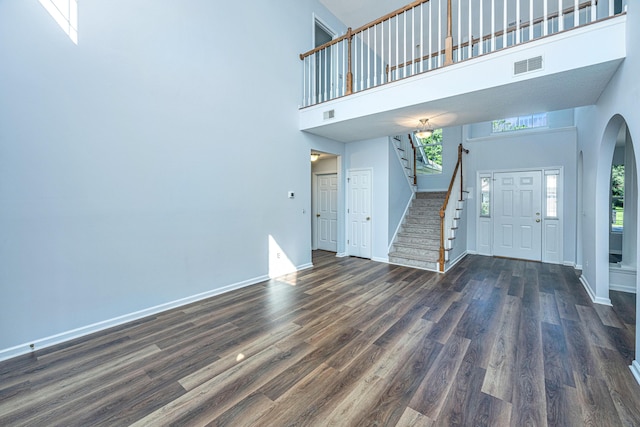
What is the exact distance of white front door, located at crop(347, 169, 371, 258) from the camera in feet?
20.1

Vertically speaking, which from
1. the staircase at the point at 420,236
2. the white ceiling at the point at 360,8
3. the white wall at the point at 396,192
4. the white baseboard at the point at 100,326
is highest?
the white ceiling at the point at 360,8

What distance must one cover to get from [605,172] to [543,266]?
2.81 meters

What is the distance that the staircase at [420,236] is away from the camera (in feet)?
17.8

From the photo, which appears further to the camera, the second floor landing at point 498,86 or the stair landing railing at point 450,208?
the stair landing railing at point 450,208

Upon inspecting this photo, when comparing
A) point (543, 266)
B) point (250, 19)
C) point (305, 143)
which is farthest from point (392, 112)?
point (543, 266)

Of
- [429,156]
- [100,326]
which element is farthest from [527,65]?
[429,156]

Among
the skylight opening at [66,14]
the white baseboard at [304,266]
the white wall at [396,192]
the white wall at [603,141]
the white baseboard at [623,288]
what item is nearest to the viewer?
the white wall at [603,141]

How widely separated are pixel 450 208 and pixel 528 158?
7.83ft

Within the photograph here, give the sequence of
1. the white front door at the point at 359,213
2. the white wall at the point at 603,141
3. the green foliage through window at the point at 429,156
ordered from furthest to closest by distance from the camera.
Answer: the green foliage through window at the point at 429,156 → the white front door at the point at 359,213 → the white wall at the point at 603,141

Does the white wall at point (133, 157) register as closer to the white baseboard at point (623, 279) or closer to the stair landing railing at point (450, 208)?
the stair landing railing at point (450, 208)

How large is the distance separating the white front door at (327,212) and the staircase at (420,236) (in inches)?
67.0

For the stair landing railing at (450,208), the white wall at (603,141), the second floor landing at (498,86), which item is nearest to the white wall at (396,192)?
the stair landing railing at (450,208)

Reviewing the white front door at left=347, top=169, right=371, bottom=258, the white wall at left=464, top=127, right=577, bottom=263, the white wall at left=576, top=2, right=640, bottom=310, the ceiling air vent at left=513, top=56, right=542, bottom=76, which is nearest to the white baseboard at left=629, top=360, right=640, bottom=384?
the white wall at left=576, top=2, right=640, bottom=310

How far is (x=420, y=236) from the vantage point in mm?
5930
